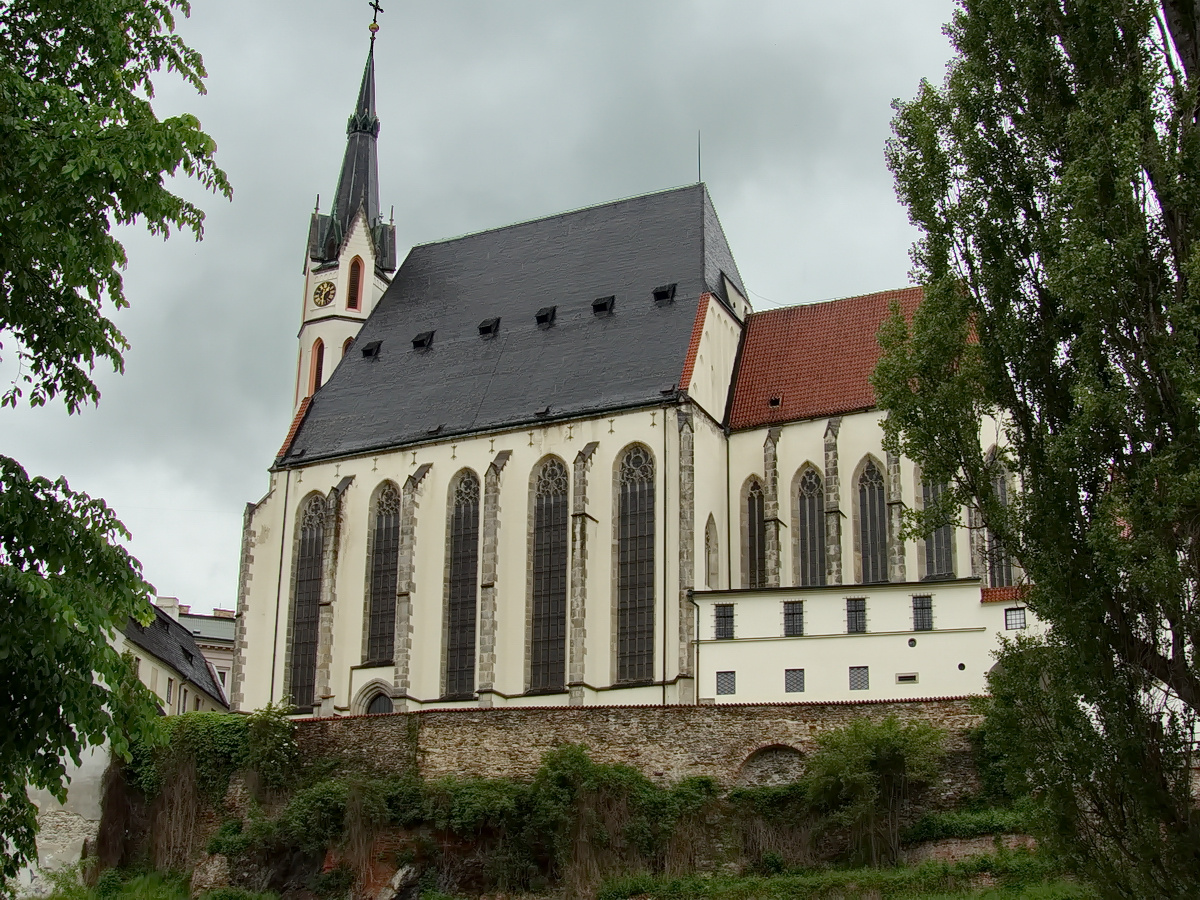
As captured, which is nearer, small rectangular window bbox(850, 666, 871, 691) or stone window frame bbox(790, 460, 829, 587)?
small rectangular window bbox(850, 666, 871, 691)

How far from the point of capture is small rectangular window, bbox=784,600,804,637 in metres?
40.2

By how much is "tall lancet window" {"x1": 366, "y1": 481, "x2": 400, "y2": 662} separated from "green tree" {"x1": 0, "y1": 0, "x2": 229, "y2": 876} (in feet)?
108

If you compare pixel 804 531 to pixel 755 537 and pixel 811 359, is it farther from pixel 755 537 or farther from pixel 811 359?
pixel 811 359

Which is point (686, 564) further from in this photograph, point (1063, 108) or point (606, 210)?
point (1063, 108)

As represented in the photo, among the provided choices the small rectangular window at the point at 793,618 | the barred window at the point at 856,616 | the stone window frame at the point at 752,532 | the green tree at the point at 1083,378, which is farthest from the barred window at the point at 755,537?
the green tree at the point at 1083,378

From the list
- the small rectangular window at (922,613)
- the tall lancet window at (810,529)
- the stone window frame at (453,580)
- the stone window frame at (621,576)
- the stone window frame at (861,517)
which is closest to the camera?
the small rectangular window at (922,613)

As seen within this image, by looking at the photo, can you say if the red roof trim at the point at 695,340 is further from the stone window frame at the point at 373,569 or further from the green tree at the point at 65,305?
the green tree at the point at 65,305

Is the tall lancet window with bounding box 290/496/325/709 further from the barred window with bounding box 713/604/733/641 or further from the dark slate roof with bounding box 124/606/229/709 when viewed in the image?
the barred window with bounding box 713/604/733/641

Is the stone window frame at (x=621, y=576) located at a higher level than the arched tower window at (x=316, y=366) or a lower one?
lower

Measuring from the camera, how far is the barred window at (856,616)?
39.6m

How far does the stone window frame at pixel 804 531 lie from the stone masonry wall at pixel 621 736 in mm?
10070

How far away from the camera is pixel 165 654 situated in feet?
184

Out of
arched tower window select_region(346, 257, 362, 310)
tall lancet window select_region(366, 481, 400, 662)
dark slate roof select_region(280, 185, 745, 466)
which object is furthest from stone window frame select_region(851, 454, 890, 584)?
arched tower window select_region(346, 257, 362, 310)

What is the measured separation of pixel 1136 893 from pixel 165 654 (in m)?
44.2
